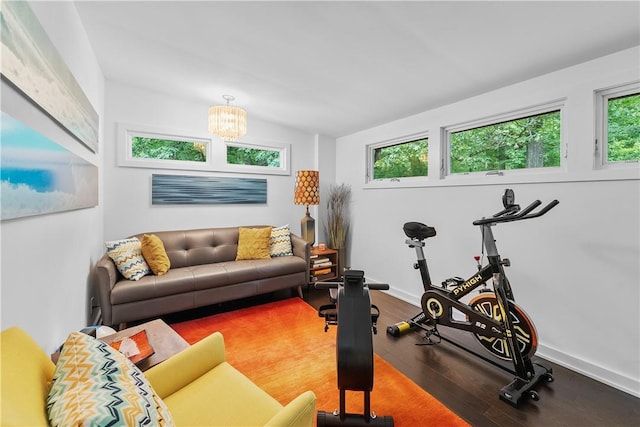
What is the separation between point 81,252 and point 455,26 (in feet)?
10.3

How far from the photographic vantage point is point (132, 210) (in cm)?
333

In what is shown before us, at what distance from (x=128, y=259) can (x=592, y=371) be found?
3.87 meters

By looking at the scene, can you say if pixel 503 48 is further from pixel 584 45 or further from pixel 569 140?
pixel 569 140

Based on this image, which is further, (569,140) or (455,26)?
(569,140)

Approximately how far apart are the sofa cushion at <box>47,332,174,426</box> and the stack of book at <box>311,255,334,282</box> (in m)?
2.95

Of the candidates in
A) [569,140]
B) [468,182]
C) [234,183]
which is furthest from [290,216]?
[569,140]

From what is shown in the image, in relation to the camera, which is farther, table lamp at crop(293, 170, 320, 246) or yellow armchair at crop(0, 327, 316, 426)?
table lamp at crop(293, 170, 320, 246)

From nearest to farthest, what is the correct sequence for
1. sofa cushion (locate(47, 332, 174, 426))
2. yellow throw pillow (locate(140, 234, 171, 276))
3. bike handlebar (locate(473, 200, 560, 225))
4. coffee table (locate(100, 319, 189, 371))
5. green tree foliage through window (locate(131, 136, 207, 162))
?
sofa cushion (locate(47, 332, 174, 426)) < coffee table (locate(100, 319, 189, 371)) < bike handlebar (locate(473, 200, 560, 225)) < yellow throw pillow (locate(140, 234, 171, 276)) < green tree foliage through window (locate(131, 136, 207, 162))

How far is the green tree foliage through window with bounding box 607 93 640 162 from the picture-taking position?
190cm

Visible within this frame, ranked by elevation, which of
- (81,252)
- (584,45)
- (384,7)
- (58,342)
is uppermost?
(384,7)

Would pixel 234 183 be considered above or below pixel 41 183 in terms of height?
above

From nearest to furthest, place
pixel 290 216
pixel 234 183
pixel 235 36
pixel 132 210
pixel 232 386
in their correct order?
pixel 232 386, pixel 235 36, pixel 132 210, pixel 234 183, pixel 290 216

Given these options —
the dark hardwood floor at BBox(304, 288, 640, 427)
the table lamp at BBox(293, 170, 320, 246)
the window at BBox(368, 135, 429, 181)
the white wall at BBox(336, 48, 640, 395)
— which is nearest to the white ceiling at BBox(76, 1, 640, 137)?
the white wall at BBox(336, 48, 640, 395)

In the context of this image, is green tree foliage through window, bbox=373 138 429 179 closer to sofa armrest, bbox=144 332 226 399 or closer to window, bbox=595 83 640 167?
window, bbox=595 83 640 167
